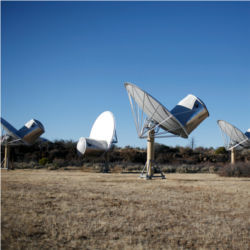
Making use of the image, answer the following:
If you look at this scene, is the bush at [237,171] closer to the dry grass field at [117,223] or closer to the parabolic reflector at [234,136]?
the parabolic reflector at [234,136]

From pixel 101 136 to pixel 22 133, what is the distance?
784 cm

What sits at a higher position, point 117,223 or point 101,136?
point 101,136

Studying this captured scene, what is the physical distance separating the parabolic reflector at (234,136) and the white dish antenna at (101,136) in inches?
555

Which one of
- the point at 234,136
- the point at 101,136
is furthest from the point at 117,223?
the point at 234,136

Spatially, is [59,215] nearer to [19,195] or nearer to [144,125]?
[19,195]

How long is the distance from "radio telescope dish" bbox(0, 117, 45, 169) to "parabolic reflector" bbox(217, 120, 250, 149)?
69.1 feet

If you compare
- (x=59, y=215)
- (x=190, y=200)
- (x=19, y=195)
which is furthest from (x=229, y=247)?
(x=19, y=195)

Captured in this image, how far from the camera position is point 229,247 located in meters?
6.62

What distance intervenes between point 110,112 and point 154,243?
25.0 metres

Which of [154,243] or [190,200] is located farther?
[190,200]

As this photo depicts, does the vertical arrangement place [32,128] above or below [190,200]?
above

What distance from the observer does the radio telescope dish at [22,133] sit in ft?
97.1

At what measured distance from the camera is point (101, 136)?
104 ft

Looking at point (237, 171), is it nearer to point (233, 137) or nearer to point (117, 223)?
point (233, 137)
